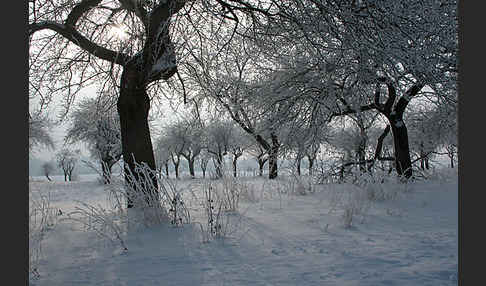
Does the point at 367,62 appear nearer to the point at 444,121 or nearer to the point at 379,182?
the point at 379,182

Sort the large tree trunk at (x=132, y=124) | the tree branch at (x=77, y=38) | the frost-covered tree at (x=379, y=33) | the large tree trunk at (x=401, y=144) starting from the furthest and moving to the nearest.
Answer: the large tree trunk at (x=401, y=144), the large tree trunk at (x=132, y=124), the tree branch at (x=77, y=38), the frost-covered tree at (x=379, y=33)

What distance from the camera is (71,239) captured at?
343 cm

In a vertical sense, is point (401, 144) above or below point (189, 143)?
below

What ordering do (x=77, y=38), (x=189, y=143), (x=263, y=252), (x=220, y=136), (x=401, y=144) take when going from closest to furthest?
(x=263, y=252) → (x=77, y=38) → (x=401, y=144) → (x=220, y=136) → (x=189, y=143)

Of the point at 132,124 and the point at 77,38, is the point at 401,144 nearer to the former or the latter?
the point at 132,124

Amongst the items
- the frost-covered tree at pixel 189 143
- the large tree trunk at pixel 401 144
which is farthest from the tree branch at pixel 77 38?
the frost-covered tree at pixel 189 143

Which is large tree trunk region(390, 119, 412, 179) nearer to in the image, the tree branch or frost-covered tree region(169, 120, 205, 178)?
the tree branch

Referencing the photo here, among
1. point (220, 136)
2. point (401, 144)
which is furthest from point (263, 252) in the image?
point (220, 136)

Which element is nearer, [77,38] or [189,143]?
[77,38]

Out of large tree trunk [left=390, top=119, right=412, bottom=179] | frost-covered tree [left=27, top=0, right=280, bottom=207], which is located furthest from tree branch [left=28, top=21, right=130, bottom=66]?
large tree trunk [left=390, top=119, right=412, bottom=179]

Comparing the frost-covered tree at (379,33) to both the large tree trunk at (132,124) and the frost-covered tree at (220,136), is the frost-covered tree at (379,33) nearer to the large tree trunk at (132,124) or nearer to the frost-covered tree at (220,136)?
the large tree trunk at (132,124)

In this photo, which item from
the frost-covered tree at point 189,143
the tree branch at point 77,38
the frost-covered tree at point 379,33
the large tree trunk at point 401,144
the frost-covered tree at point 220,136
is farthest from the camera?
the frost-covered tree at point 189,143

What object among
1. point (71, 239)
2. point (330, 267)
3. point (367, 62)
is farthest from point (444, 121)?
point (71, 239)

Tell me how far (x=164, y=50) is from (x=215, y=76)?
2.69m
